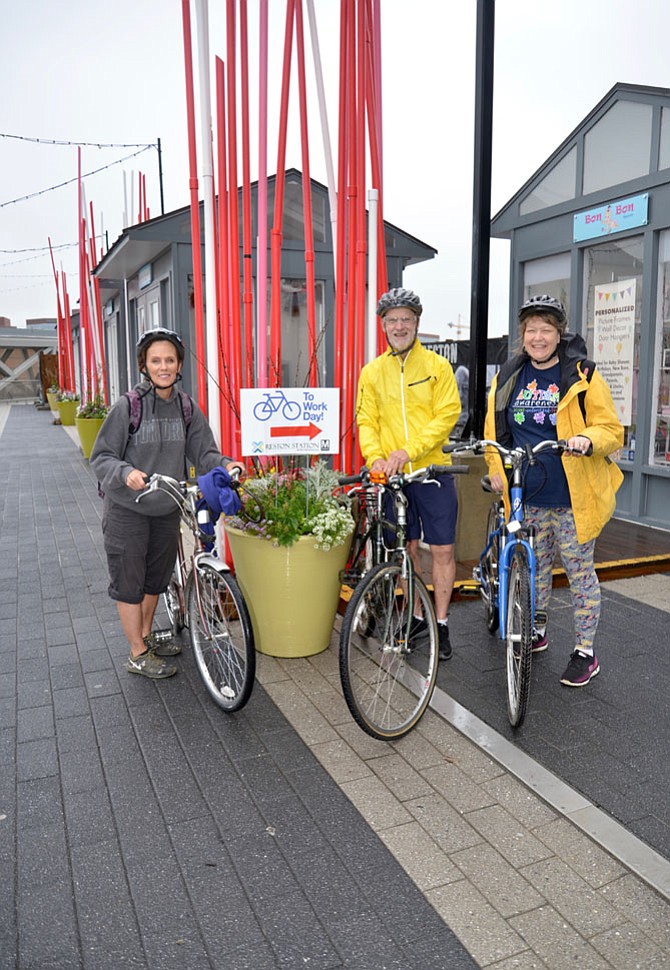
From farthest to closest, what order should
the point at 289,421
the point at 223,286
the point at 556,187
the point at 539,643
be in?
the point at 556,187
the point at 223,286
the point at 539,643
the point at 289,421

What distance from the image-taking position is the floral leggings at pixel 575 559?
12.3 feet

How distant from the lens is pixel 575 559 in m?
3.77

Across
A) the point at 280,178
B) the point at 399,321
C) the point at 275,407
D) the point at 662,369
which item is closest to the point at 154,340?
the point at 275,407

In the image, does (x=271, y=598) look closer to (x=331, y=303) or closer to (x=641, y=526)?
(x=641, y=526)

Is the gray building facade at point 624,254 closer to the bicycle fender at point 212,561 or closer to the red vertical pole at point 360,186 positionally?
the red vertical pole at point 360,186

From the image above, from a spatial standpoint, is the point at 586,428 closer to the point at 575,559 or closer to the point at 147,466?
the point at 575,559

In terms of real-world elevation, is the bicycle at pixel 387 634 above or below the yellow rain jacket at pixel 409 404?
below

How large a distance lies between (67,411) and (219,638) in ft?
60.5

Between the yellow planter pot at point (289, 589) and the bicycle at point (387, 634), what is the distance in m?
0.34

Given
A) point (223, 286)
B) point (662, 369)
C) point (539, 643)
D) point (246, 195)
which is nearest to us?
point (539, 643)

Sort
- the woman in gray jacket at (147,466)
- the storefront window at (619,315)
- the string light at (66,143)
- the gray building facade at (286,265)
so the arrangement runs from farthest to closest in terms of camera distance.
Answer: the string light at (66,143) < the gray building facade at (286,265) < the storefront window at (619,315) < the woman in gray jacket at (147,466)

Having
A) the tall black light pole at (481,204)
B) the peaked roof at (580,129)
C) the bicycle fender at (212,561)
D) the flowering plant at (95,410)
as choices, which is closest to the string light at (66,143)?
the flowering plant at (95,410)

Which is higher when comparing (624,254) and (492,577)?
(624,254)

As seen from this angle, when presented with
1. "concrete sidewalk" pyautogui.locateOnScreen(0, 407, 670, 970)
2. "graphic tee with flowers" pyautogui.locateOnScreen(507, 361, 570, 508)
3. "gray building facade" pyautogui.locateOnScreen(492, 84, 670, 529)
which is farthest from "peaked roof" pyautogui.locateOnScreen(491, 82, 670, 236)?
"concrete sidewalk" pyautogui.locateOnScreen(0, 407, 670, 970)
